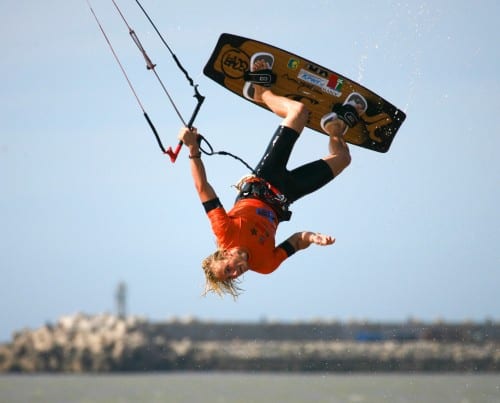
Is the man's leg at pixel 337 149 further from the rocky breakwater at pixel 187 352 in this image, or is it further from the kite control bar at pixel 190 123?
the rocky breakwater at pixel 187 352

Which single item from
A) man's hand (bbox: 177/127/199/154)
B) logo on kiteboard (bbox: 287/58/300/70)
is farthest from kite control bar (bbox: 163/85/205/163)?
logo on kiteboard (bbox: 287/58/300/70)

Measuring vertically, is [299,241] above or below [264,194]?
below

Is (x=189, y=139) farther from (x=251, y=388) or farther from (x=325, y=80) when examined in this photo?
(x=251, y=388)

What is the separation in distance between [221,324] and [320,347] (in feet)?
13.6

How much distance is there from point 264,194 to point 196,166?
0.76m

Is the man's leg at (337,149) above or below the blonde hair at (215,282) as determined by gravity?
above

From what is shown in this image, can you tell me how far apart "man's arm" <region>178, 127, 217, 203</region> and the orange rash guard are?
15cm

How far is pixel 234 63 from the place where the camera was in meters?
11.1

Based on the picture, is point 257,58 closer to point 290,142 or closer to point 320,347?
point 290,142

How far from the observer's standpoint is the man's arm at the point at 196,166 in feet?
31.9

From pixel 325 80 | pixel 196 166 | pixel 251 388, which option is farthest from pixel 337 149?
pixel 251 388

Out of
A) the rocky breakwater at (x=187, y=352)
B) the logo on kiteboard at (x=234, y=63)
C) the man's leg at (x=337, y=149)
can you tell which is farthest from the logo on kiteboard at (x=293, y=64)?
the rocky breakwater at (x=187, y=352)

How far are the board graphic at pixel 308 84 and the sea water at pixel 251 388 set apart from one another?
25639mm

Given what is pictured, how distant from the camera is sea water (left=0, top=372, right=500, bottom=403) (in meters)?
37.6
